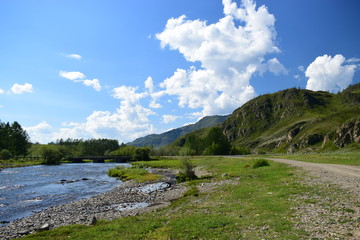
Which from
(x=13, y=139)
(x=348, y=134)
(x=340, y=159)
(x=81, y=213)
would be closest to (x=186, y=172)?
(x=81, y=213)

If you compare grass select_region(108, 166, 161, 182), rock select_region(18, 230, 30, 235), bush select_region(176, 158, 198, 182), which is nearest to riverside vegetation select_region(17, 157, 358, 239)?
rock select_region(18, 230, 30, 235)

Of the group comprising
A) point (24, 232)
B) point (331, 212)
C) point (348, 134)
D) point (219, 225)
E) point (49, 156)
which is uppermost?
point (348, 134)

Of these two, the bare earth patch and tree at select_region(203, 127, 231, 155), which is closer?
the bare earth patch

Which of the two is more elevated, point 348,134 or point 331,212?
point 348,134

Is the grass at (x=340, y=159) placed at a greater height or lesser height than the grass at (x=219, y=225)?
greater

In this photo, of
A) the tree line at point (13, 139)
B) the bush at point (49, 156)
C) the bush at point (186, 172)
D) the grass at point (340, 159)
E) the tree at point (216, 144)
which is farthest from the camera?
the tree line at point (13, 139)

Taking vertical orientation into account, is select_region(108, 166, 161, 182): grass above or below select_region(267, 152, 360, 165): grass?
below

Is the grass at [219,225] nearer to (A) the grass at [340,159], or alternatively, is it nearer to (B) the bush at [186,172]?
(B) the bush at [186,172]

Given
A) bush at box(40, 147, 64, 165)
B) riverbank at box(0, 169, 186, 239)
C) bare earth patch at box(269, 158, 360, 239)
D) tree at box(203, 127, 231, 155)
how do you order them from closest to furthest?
bare earth patch at box(269, 158, 360, 239) → riverbank at box(0, 169, 186, 239) → tree at box(203, 127, 231, 155) → bush at box(40, 147, 64, 165)

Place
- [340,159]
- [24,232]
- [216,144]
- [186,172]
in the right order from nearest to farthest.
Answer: [24,232] < [186,172] < [340,159] < [216,144]

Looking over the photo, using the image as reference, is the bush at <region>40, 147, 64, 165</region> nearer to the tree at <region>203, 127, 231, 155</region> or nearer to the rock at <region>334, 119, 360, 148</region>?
the tree at <region>203, 127, 231, 155</region>

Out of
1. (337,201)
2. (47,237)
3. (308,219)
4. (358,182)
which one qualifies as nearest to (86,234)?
(47,237)

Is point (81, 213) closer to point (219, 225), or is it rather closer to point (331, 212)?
point (219, 225)

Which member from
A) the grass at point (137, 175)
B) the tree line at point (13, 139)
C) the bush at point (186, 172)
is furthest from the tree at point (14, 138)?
the bush at point (186, 172)
